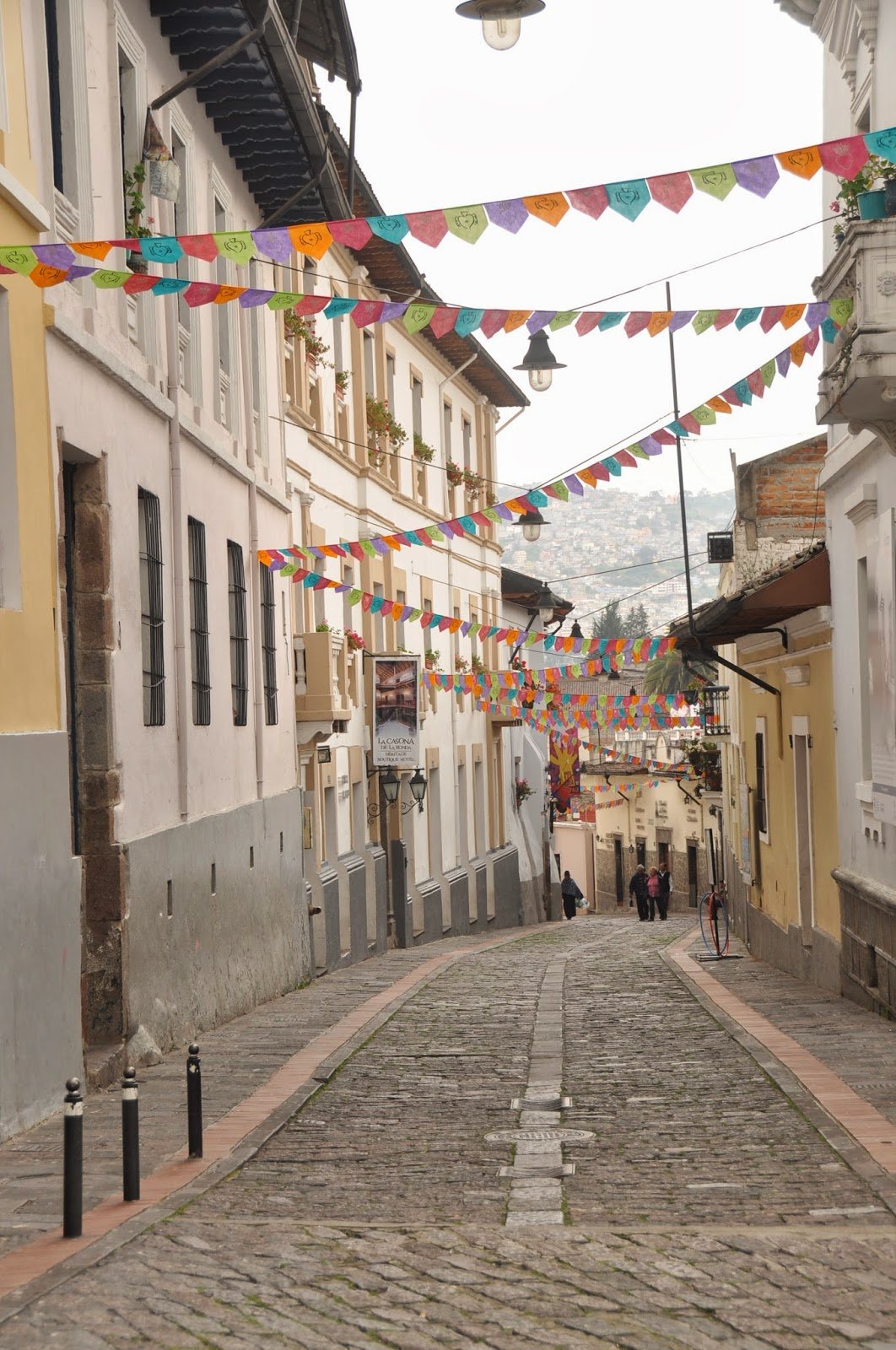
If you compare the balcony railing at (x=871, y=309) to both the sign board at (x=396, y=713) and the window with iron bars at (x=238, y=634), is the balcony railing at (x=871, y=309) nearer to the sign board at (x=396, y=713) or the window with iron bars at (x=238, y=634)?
the window with iron bars at (x=238, y=634)

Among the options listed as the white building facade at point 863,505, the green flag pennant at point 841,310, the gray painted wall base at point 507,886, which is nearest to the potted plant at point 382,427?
the white building facade at point 863,505

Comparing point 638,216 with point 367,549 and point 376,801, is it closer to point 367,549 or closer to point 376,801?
point 367,549

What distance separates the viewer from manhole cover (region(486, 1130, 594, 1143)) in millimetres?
9594

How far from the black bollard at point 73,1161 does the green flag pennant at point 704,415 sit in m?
8.25

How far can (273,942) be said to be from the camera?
18.4 m

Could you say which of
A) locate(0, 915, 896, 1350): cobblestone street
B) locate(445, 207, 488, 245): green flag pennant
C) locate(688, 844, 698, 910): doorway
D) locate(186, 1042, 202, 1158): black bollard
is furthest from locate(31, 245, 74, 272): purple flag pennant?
locate(688, 844, 698, 910): doorway

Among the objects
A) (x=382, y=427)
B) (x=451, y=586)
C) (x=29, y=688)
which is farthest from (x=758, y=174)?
(x=451, y=586)

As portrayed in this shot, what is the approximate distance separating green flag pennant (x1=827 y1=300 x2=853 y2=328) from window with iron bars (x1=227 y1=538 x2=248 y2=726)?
A: 698 centimetres

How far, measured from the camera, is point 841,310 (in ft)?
40.7

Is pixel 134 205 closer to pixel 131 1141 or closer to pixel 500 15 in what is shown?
pixel 500 15

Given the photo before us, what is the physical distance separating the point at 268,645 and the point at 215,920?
4853 mm

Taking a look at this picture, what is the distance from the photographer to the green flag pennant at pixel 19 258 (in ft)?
30.4

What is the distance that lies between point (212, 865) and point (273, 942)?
3136mm

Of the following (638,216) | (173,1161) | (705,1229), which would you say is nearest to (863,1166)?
(705,1229)
